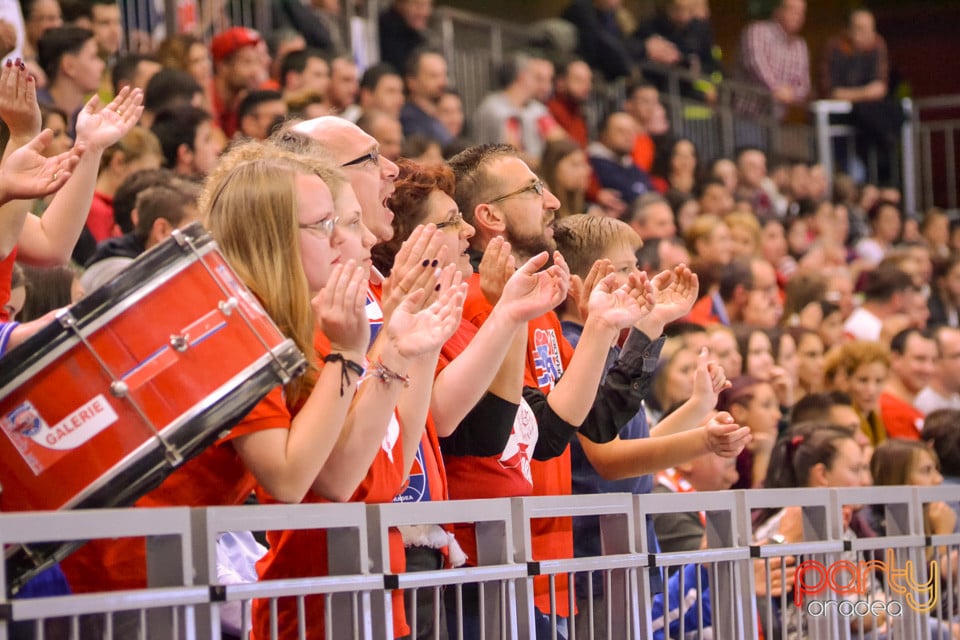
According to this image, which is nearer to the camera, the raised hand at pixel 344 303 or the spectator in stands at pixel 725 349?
the raised hand at pixel 344 303

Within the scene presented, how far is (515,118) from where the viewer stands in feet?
33.6

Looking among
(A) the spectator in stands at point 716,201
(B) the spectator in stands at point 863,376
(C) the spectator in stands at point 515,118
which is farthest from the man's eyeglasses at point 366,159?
(A) the spectator in stands at point 716,201

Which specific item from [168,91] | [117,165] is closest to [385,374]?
[117,165]

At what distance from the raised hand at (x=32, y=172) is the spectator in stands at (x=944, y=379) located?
553cm

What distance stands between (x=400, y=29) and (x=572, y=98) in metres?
1.52

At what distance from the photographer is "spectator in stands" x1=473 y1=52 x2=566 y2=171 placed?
10.2 m

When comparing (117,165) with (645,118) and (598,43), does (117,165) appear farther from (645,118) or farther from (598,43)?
(598,43)

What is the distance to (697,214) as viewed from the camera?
32.1ft

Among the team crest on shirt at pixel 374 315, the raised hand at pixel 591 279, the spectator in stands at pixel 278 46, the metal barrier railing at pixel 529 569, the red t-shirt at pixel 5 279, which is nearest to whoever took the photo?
the metal barrier railing at pixel 529 569

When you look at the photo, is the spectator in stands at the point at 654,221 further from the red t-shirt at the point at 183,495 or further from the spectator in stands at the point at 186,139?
the red t-shirt at the point at 183,495

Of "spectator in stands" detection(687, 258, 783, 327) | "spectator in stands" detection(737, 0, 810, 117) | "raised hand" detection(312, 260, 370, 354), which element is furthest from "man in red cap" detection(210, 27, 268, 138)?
"spectator in stands" detection(737, 0, 810, 117)

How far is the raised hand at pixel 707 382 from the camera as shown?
→ 4078mm

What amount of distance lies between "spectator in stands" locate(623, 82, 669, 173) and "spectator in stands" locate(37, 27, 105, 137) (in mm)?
5532

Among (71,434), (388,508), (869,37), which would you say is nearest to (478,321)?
(388,508)
